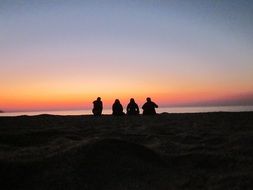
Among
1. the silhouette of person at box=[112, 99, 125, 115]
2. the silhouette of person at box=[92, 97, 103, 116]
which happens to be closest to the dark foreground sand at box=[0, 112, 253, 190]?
the silhouette of person at box=[112, 99, 125, 115]

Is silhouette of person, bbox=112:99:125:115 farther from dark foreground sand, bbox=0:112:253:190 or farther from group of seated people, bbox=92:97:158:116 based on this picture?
dark foreground sand, bbox=0:112:253:190

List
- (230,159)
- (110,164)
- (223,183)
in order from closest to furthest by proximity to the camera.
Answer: (223,183) < (110,164) < (230,159)

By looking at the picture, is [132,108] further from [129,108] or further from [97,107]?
[97,107]

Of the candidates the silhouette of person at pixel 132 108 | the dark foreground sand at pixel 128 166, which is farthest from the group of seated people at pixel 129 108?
the dark foreground sand at pixel 128 166

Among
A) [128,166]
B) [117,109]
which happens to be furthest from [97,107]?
[128,166]

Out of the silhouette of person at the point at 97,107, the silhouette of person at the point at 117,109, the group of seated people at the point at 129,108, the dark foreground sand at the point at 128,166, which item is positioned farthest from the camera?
the silhouette of person at the point at 97,107

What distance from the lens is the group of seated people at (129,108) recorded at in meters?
20.7

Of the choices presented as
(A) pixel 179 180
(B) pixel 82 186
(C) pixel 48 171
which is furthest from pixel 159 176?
(C) pixel 48 171

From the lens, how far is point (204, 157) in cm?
565

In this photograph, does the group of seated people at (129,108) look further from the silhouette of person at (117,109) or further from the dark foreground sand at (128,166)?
the dark foreground sand at (128,166)

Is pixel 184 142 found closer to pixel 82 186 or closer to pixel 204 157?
pixel 204 157

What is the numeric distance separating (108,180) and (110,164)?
608mm

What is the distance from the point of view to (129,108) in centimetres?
2183

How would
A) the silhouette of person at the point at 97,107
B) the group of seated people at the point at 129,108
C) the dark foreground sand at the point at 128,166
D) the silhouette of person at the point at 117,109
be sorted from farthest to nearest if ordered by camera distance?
the silhouette of person at the point at 97,107 < the silhouette of person at the point at 117,109 < the group of seated people at the point at 129,108 < the dark foreground sand at the point at 128,166
